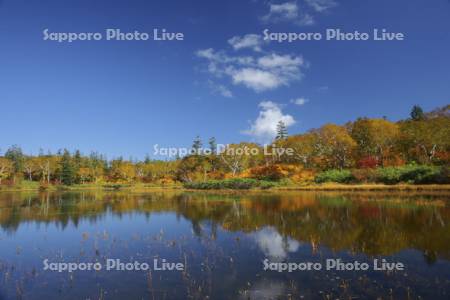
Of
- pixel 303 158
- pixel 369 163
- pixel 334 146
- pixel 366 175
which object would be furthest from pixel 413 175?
pixel 303 158

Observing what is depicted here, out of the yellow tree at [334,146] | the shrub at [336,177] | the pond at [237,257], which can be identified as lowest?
the pond at [237,257]

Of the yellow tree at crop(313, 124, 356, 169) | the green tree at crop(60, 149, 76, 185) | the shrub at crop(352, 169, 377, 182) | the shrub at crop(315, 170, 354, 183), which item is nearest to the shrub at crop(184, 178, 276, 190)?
the shrub at crop(315, 170, 354, 183)

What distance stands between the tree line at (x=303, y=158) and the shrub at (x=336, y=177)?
13.6 ft

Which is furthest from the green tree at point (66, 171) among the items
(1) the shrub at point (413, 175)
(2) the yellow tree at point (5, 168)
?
(1) the shrub at point (413, 175)

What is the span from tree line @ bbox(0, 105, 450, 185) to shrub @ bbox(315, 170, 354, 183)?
414cm

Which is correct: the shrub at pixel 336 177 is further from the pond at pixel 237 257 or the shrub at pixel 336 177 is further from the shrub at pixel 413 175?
the pond at pixel 237 257

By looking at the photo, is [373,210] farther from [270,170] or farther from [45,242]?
[270,170]

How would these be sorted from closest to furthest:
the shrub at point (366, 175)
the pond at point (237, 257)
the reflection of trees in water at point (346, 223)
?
1. the pond at point (237, 257)
2. the reflection of trees in water at point (346, 223)
3. the shrub at point (366, 175)

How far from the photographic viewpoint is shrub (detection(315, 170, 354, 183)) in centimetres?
4844

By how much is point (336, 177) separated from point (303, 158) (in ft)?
51.1

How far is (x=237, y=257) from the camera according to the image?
13.1 metres

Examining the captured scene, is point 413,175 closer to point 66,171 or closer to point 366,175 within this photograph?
point 366,175

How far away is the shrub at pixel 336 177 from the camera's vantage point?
4844 centimetres

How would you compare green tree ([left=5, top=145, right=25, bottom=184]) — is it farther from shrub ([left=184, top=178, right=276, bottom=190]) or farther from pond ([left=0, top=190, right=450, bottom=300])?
pond ([left=0, top=190, right=450, bottom=300])
